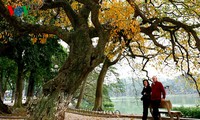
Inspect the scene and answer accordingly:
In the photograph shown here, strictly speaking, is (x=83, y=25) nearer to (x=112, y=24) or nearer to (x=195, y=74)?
(x=112, y=24)

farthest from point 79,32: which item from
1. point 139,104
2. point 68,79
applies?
point 139,104

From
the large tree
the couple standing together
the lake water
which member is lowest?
the lake water

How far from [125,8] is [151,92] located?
3.41 meters

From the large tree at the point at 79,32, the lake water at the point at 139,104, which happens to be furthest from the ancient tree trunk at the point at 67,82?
the lake water at the point at 139,104

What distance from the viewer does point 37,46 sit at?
16750mm

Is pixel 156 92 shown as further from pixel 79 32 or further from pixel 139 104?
pixel 139 104

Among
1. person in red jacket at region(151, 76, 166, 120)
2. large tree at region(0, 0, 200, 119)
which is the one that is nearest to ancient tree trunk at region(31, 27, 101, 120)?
large tree at region(0, 0, 200, 119)

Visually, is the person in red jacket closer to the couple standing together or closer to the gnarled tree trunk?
the couple standing together

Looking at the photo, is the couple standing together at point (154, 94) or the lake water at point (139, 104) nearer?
the couple standing together at point (154, 94)

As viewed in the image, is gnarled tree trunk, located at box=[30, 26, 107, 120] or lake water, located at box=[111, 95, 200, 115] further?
lake water, located at box=[111, 95, 200, 115]

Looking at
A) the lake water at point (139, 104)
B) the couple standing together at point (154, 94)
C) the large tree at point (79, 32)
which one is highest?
the large tree at point (79, 32)

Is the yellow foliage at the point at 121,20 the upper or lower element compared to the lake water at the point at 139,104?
upper

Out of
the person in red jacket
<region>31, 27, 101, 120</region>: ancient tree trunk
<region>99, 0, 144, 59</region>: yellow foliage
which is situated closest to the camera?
<region>31, 27, 101, 120</region>: ancient tree trunk

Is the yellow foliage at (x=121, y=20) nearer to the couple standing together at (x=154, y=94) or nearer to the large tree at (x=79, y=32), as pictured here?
the large tree at (x=79, y=32)
